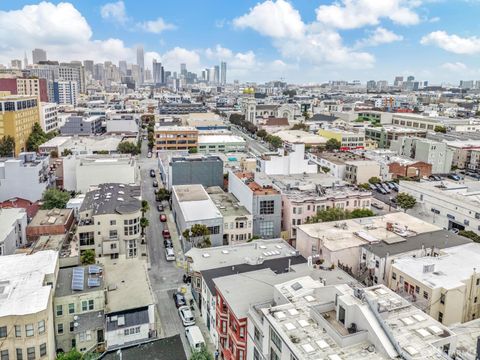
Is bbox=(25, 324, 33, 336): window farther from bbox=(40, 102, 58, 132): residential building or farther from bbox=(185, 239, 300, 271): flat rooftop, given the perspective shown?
bbox=(40, 102, 58, 132): residential building

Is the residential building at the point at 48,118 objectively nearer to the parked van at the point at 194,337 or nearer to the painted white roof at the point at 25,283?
the painted white roof at the point at 25,283

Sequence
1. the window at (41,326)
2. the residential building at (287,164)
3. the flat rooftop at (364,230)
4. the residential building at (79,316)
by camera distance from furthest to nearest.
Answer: the residential building at (287,164) → the flat rooftop at (364,230) → the residential building at (79,316) → the window at (41,326)

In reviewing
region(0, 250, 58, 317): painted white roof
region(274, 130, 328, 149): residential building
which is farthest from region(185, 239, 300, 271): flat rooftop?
region(274, 130, 328, 149): residential building

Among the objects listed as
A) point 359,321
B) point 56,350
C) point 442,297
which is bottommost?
point 56,350

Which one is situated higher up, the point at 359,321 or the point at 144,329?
the point at 359,321

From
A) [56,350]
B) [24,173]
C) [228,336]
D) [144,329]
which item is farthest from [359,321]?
[24,173]

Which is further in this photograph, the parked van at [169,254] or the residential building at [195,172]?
the residential building at [195,172]

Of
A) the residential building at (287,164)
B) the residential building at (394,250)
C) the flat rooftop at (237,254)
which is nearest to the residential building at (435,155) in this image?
the residential building at (287,164)

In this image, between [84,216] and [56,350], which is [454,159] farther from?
[56,350]
